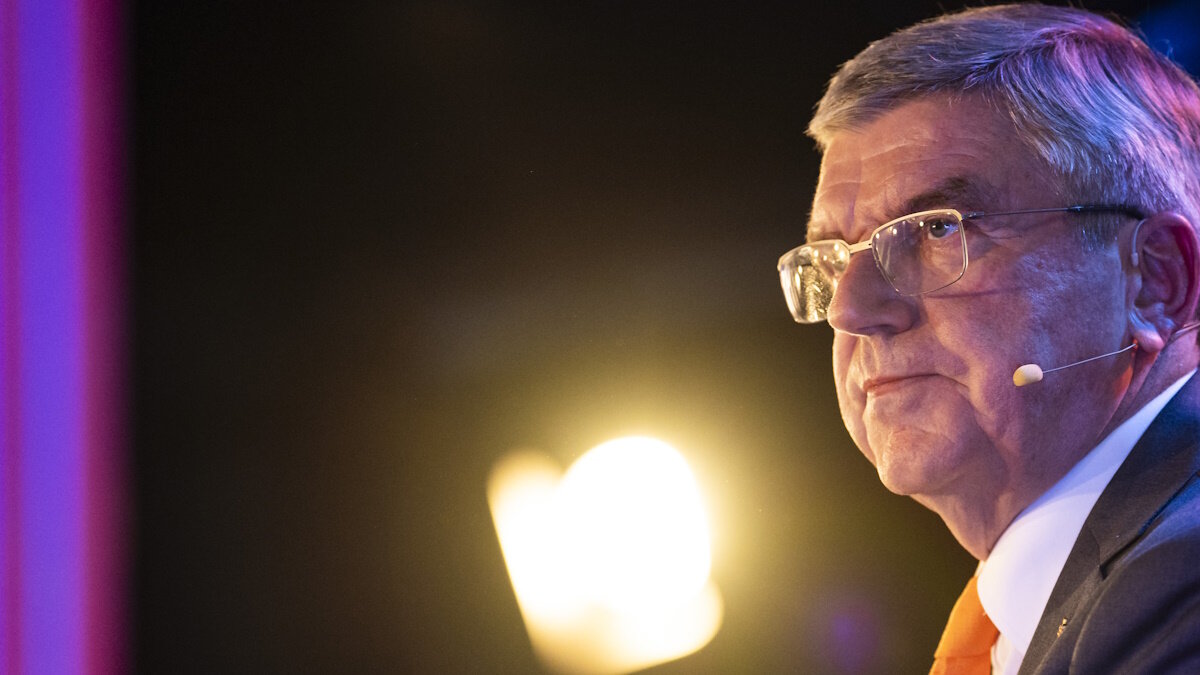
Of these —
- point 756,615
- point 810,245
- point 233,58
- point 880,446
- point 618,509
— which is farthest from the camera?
point 756,615

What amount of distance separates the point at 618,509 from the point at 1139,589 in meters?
1.00

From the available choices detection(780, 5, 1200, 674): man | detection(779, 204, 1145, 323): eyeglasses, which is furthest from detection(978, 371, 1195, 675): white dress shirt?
detection(779, 204, 1145, 323): eyeglasses

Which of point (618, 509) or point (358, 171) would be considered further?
point (618, 509)

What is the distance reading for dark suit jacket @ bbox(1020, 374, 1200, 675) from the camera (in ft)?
3.40

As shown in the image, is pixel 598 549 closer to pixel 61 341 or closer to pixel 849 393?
pixel 849 393

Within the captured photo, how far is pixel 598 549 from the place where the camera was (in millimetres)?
1895

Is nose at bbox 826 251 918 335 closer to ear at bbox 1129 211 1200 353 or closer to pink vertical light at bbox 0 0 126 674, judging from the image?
ear at bbox 1129 211 1200 353

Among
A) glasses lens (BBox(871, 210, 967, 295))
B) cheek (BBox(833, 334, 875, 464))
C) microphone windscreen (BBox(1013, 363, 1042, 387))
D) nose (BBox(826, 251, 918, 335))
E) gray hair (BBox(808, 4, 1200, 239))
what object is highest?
gray hair (BBox(808, 4, 1200, 239))

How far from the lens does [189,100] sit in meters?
1.68

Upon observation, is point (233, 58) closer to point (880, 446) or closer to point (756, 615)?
point (880, 446)

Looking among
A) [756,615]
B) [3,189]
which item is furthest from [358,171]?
[756,615]

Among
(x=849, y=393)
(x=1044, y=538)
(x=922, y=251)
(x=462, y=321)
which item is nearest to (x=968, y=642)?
(x=1044, y=538)

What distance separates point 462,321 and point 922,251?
0.86 m

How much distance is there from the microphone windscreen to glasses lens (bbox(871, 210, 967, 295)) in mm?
161
